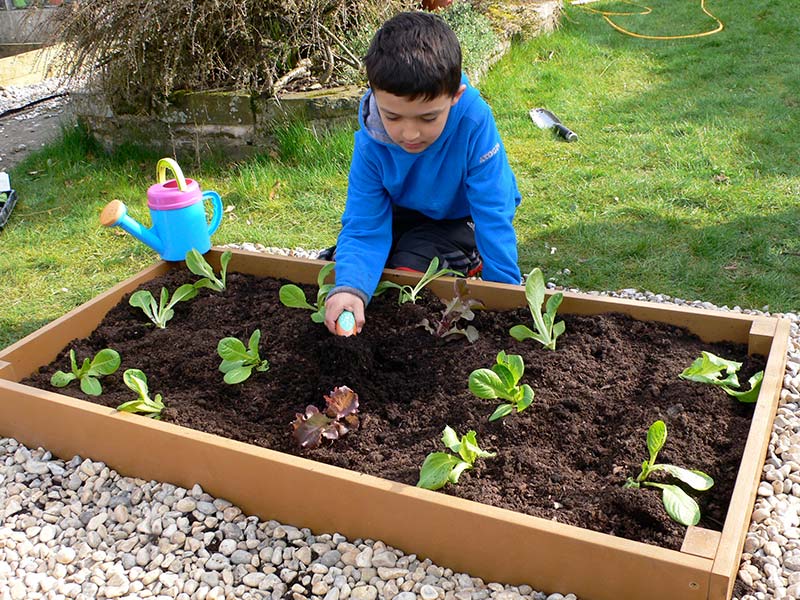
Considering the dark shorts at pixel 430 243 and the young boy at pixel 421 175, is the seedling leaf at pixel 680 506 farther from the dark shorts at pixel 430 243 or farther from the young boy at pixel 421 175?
the dark shorts at pixel 430 243

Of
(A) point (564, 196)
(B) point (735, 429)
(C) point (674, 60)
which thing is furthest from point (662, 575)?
(C) point (674, 60)

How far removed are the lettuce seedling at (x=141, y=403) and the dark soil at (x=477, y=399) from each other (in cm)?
4

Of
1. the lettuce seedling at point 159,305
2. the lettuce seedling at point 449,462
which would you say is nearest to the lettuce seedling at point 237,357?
the lettuce seedling at point 159,305

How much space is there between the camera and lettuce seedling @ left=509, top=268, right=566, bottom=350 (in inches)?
91.0

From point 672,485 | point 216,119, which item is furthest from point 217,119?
point 672,485

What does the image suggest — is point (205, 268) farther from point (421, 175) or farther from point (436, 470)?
point (436, 470)

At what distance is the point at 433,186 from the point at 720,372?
1.19 metres

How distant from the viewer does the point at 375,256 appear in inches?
108

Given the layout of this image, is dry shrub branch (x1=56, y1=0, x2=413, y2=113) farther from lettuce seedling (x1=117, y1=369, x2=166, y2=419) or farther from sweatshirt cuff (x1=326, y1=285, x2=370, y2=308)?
lettuce seedling (x1=117, y1=369, x2=166, y2=419)

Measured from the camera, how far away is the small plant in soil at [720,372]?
6.58 ft

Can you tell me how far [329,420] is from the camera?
2029 millimetres

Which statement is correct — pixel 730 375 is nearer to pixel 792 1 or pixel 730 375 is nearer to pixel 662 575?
pixel 662 575

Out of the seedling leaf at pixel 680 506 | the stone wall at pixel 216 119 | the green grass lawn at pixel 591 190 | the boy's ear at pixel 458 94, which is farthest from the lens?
the stone wall at pixel 216 119

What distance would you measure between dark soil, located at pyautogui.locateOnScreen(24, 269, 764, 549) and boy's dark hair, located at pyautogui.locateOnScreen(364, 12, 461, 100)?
2.41ft
